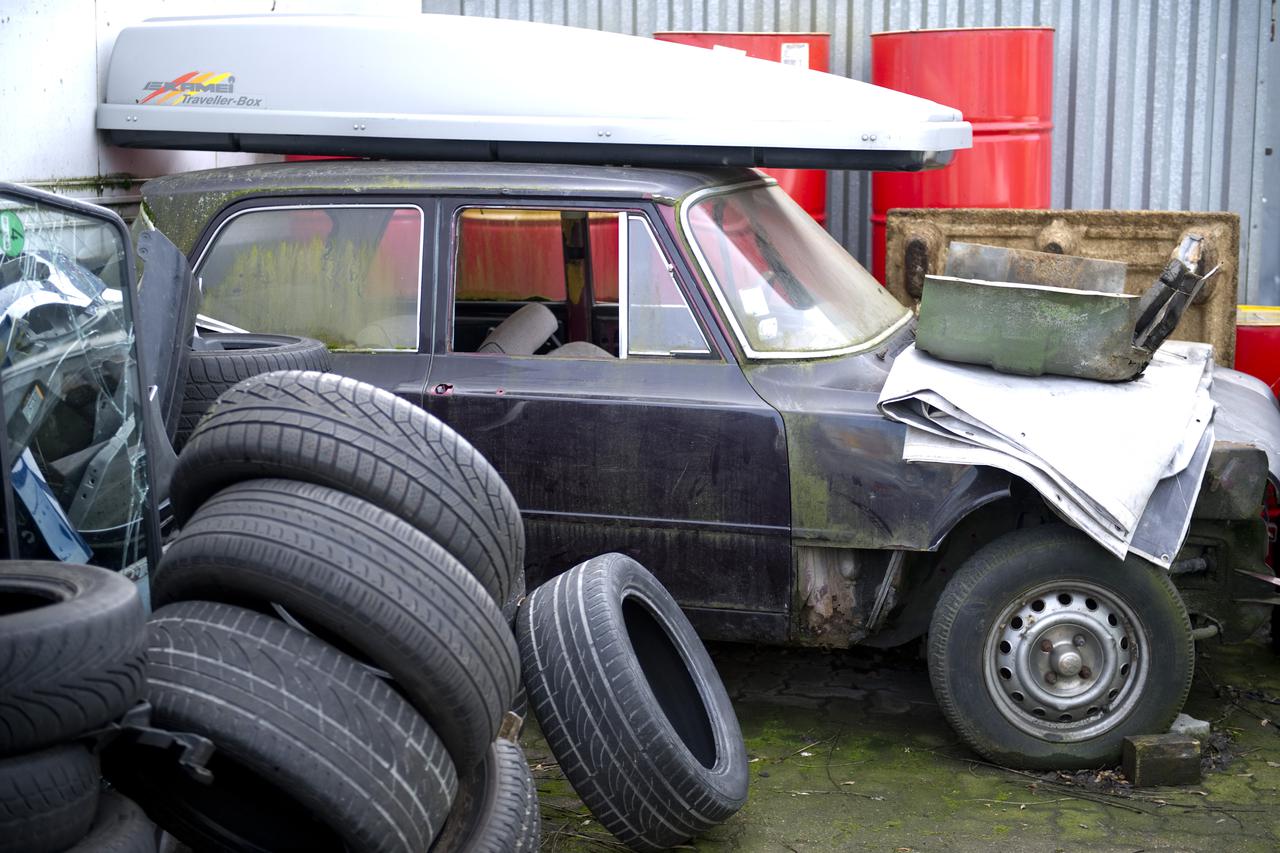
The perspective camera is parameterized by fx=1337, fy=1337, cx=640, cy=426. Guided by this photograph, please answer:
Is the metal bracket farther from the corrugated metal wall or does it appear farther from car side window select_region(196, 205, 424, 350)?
the corrugated metal wall

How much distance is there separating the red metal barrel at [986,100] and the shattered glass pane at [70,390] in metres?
4.49

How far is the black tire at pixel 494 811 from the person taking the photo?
3.10 metres

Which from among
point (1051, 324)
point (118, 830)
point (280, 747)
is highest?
point (1051, 324)

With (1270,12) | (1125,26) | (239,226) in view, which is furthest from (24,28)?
(1270,12)

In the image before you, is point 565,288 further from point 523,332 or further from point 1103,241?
point 1103,241

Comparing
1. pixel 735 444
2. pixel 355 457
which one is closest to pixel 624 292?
pixel 735 444

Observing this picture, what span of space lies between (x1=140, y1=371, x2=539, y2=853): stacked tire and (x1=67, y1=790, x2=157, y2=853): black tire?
135 millimetres

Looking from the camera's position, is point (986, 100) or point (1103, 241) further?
point (986, 100)

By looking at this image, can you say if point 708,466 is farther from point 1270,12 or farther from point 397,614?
point 1270,12

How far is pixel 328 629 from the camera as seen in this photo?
2822 mm

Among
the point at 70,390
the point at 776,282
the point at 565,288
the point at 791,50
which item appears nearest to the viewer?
the point at 70,390

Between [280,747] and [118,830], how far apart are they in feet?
1.05

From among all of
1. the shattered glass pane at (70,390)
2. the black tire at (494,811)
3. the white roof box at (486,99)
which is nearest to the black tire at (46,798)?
the shattered glass pane at (70,390)

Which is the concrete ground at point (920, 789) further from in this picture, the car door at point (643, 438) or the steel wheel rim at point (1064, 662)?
the car door at point (643, 438)
